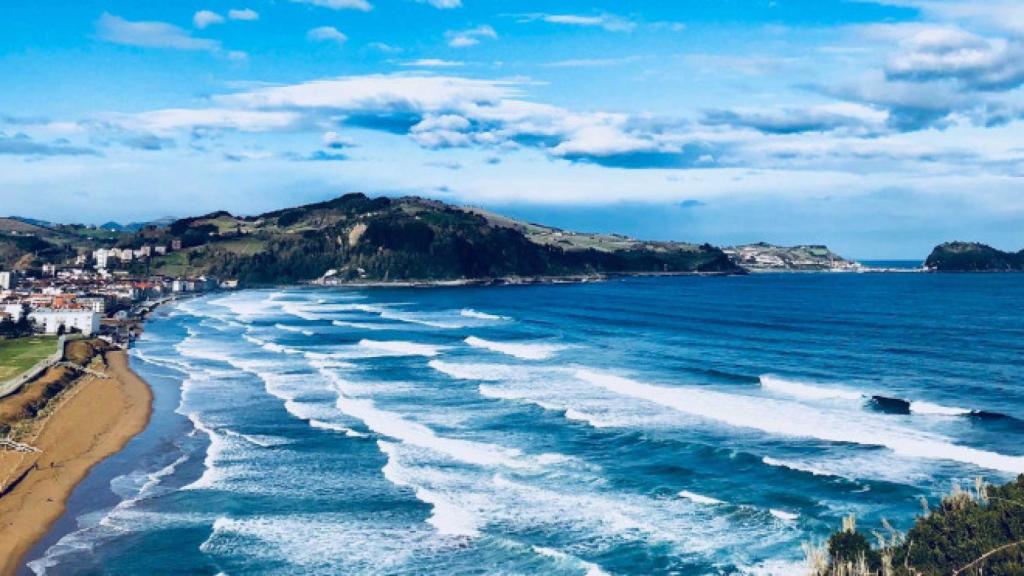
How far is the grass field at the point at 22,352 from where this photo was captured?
223ft

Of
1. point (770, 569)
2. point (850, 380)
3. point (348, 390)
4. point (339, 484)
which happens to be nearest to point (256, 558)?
point (339, 484)

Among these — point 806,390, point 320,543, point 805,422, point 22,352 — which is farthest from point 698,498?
point 22,352

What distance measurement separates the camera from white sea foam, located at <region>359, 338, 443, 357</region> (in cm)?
8275

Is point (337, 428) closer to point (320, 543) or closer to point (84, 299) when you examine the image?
point (320, 543)

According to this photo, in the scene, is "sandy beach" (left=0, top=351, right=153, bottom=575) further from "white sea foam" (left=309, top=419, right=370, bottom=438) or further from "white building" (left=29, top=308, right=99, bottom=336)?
"white building" (left=29, top=308, right=99, bottom=336)

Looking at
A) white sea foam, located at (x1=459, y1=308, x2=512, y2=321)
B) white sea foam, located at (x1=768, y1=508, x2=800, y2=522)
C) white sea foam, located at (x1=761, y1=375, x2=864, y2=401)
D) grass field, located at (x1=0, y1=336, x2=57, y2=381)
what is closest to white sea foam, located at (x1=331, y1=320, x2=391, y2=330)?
white sea foam, located at (x1=459, y1=308, x2=512, y2=321)

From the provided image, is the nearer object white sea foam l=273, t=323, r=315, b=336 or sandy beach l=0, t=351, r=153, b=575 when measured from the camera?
sandy beach l=0, t=351, r=153, b=575

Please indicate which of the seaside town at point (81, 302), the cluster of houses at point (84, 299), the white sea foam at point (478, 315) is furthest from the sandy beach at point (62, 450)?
the white sea foam at point (478, 315)

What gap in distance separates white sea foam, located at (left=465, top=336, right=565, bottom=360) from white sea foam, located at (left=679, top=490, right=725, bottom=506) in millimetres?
41335

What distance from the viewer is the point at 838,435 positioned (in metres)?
45.1

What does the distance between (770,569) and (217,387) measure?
1879 inches

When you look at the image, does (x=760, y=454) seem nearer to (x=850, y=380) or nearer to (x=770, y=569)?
(x=770, y=569)

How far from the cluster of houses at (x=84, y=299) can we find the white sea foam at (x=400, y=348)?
91.3 ft

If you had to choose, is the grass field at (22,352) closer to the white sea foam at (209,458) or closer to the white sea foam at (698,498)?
the white sea foam at (209,458)
